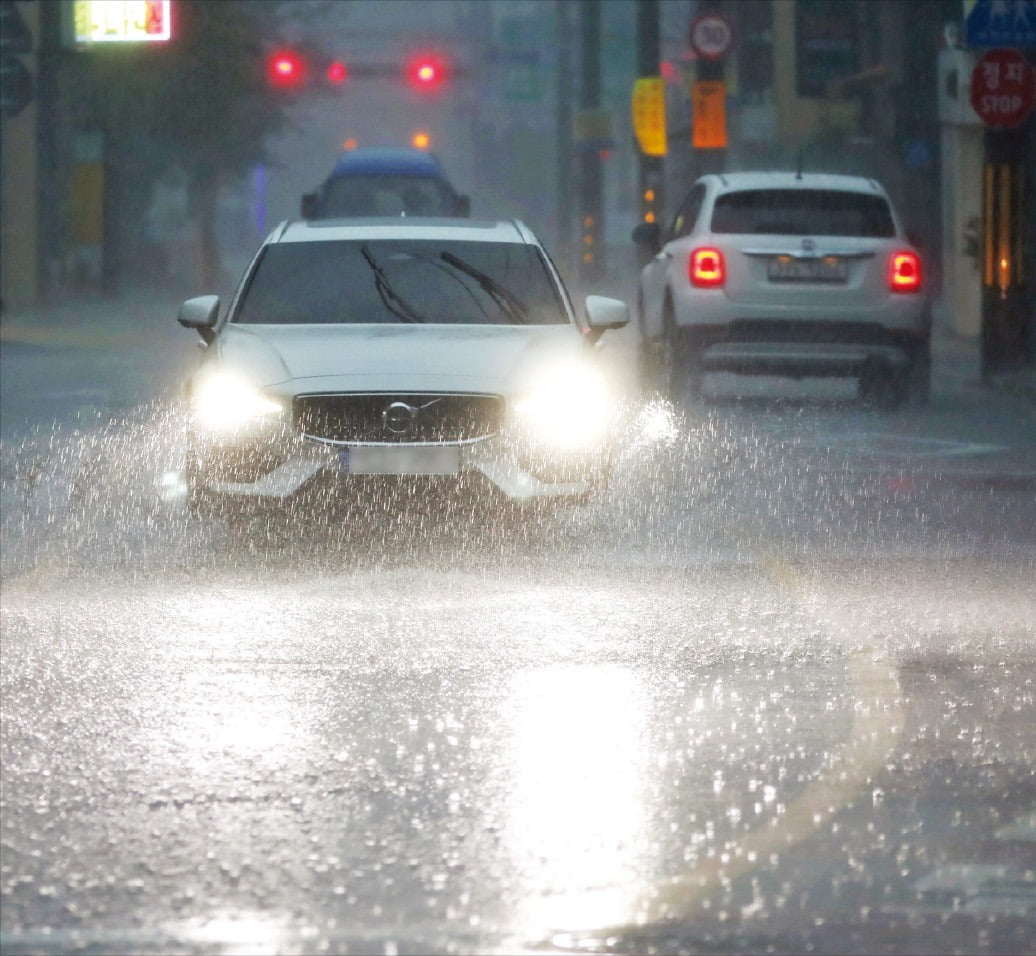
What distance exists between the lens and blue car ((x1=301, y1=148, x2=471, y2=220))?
40250mm

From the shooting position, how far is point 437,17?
442 feet

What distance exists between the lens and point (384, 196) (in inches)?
1587

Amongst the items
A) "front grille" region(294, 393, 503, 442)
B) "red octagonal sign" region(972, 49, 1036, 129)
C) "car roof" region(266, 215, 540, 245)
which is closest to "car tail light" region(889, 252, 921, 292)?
"red octagonal sign" region(972, 49, 1036, 129)

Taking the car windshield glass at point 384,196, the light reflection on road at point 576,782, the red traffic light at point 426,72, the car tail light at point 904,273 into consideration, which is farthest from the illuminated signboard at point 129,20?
the light reflection on road at point 576,782

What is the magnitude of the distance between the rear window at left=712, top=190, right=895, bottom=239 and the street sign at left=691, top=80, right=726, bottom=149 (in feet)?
44.8

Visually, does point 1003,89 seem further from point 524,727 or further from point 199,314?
point 524,727

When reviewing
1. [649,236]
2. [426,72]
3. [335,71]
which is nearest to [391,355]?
[649,236]

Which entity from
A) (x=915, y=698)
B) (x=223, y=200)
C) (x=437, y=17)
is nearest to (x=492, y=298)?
(x=915, y=698)

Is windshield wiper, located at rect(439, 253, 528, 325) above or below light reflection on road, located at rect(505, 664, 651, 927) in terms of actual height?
above

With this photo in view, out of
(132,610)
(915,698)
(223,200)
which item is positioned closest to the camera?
(915,698)

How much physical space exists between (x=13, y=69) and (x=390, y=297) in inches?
683

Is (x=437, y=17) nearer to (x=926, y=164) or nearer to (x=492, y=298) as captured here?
(x=926, y=164)

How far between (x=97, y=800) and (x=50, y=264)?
1423 inches

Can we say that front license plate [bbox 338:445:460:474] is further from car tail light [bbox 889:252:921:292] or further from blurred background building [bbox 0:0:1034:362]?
car tail light [bbox 889:252:921:292]
